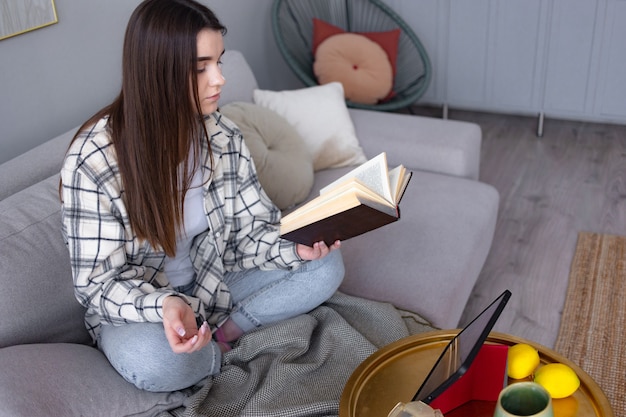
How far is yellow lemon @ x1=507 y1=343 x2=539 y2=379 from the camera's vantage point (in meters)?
1.19

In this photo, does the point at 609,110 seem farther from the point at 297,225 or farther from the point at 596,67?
the point at 297,225

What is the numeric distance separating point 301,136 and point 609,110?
1895mm

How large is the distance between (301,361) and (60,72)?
Answer: 3.82ft

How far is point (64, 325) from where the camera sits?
4.93ft

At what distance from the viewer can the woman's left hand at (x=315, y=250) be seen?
1558 mm

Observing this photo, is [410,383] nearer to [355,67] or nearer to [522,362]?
[522,362]

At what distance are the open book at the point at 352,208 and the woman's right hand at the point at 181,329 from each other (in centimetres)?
24

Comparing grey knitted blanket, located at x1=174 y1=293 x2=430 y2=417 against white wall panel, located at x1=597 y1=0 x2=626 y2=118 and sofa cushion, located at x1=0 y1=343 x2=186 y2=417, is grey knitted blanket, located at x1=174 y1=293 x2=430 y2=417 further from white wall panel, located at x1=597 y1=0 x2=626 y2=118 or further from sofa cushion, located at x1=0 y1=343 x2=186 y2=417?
white wall panel, located at x1=597 y1=0 x2=626 y2=118

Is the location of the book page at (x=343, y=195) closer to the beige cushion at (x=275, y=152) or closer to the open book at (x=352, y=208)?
the open book at (x=352, y=208)

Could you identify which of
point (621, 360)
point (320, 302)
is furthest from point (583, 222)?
point (320, 302)

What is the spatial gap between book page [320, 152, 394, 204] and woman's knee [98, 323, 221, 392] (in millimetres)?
413

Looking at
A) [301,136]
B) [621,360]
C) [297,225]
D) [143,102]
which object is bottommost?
[621,360]

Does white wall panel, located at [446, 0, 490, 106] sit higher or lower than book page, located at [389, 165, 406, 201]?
lower

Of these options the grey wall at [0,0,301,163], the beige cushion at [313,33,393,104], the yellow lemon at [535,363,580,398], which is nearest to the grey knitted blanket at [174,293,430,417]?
the yellow lemon at [535,363,580,398]
